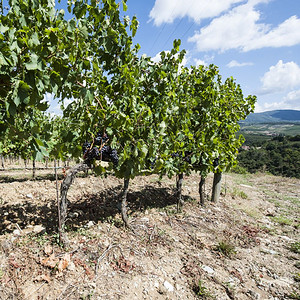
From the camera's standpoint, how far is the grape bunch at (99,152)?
354 centimetres

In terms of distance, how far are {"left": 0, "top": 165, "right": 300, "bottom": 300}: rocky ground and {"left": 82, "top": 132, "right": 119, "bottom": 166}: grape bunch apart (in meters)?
1.48

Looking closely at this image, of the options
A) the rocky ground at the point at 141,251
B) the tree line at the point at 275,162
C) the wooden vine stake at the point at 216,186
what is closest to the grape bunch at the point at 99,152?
the rocky ground at the point at 141,251

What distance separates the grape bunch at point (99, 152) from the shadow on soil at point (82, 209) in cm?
157

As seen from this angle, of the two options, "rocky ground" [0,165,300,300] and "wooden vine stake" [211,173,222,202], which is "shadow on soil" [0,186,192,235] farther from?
"wooden vine stake" [211,173,222,202]

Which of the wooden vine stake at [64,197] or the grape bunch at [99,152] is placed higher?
the grape bunch at [99,152]

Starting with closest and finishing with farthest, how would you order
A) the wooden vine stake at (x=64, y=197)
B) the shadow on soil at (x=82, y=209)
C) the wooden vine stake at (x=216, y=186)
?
the wooden vine stake at (x=64, y=197) → the shadow on soil at (x=82, y=209) → the wooden vine stake at (x=216, y=186)

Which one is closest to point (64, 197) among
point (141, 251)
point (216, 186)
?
point (141, 251)

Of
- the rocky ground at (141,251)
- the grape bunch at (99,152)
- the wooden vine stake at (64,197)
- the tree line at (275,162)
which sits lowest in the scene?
the tree line at (275,162)

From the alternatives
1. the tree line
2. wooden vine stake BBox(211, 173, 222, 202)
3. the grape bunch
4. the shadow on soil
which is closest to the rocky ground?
the shadow on soil

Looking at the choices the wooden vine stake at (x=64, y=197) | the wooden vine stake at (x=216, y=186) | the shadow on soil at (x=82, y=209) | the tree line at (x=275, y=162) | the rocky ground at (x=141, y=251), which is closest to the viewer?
the rocky ground at (x=141, y=251)

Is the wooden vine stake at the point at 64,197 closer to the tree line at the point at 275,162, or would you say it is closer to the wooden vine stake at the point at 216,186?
the wooden vine stake at the point at 216,186

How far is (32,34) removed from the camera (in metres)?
1.88

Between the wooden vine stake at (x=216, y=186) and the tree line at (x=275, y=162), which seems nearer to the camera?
the wooden vine stake at (x=216, y=186)

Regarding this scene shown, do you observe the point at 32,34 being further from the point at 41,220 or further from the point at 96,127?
the point at 41,220
